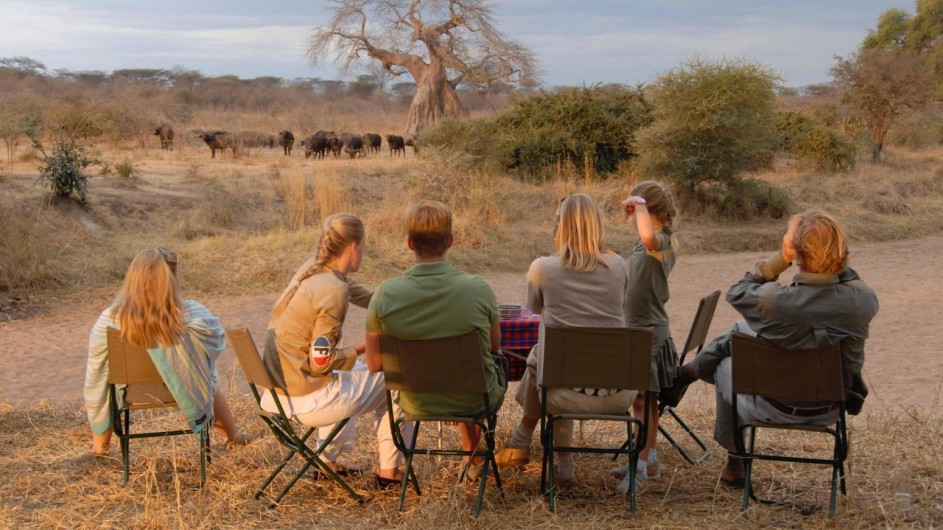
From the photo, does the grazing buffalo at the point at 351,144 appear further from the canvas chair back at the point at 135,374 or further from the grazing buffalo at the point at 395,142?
the canvas chair back at the point at 135,374

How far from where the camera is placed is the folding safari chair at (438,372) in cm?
345

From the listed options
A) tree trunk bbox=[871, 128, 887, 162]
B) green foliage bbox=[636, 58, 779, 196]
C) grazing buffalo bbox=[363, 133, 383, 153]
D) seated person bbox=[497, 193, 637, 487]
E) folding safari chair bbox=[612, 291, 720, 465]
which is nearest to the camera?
seated person bbox=[497, 193, 637, 487]

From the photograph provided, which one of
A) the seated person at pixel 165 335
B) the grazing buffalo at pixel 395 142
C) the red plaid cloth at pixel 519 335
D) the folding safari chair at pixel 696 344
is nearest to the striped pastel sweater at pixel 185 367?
the seated person at pixel 165 335

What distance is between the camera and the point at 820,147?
20.8 meters

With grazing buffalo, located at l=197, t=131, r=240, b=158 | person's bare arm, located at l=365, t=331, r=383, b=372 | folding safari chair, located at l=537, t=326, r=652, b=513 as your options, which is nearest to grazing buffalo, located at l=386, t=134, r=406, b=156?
grazing buffalo, located at l=197, t=131, r=240, b=158

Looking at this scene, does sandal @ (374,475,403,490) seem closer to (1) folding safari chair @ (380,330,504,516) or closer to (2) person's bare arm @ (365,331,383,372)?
(1) folding safari chair @ (380,330,504,516)

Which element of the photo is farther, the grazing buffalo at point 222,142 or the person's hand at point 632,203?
the grazing buffalo at point 222,142

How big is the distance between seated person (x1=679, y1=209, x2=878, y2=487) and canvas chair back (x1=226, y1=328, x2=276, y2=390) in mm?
1775

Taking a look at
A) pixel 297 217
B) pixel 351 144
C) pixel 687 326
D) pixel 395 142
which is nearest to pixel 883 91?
pixel 395 142

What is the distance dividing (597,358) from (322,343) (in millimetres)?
1044

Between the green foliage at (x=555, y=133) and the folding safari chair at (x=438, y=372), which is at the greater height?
the green foliage at (x=555, y=133)

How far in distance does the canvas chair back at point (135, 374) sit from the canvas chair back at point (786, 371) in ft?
7.77

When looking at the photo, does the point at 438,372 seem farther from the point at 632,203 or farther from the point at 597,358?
the point at 632,203

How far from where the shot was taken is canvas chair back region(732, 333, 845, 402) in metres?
3.41
